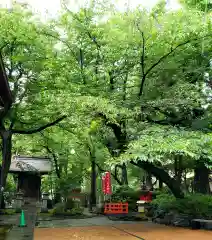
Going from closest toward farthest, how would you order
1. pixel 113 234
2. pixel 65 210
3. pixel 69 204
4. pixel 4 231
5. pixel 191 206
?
pixel 113 234, pixel 4 231, pixel 191 206, pixel 65 210, pixel 69 204

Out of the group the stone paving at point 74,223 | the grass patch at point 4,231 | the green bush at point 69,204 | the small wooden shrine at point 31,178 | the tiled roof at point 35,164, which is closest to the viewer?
the grass patch at point 4,231

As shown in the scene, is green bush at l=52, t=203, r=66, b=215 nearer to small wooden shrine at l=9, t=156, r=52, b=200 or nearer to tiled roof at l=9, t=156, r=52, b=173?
tiled roof at l=9, t=156, r=52, b=173

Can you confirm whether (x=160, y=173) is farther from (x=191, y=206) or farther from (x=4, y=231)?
(x=4, y=231)

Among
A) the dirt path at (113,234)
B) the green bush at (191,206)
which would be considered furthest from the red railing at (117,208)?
the dirt path at (113,234)

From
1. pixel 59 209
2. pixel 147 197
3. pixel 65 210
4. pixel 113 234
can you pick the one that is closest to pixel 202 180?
pixel 147 197

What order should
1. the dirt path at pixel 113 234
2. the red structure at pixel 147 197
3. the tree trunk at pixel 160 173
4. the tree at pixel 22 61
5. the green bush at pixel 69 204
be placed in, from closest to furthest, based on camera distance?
1. the dirt path at pixel 113 234
2. the tree at pixel 22 61
3. the tree trunk at pixel 160 173
4. the green bush at pixel 69 204
5. the red structure at pixel 147 197

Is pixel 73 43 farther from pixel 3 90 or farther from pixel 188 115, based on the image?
pixel 188 115

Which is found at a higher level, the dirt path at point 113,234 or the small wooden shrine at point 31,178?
the small wooden shrine at point 31,178

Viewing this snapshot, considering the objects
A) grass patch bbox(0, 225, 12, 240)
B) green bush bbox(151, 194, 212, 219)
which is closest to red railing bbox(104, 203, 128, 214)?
green bush bbox(151, 194, 212, 219)

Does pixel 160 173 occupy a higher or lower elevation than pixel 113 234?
higher

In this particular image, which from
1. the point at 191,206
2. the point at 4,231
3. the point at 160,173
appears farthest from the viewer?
the point at 160,173

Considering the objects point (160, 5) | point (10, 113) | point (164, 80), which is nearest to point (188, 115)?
point (164, 80)

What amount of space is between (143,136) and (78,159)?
49.2ft

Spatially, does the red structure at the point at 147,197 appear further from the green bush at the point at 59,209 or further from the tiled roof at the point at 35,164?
the tiled roof at the point at 35,164
